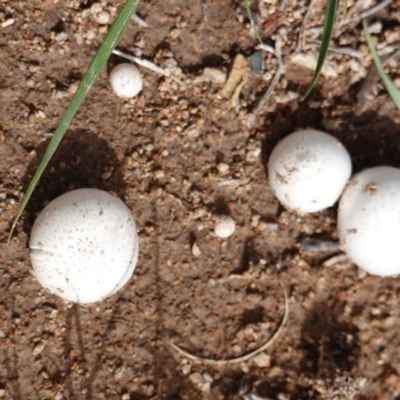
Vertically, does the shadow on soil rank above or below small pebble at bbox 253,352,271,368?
above

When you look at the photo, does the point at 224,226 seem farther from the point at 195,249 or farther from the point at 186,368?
the point at 186,368

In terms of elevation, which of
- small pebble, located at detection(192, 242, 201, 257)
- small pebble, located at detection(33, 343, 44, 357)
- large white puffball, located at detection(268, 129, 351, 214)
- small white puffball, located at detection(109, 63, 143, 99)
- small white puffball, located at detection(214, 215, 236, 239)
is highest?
small white puffball, located at detection(109, 63, 143, 99)

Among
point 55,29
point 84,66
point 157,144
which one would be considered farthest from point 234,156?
point 55,29

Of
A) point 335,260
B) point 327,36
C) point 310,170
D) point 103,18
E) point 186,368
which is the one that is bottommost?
point 186,368

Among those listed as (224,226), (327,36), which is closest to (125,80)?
(224,226)

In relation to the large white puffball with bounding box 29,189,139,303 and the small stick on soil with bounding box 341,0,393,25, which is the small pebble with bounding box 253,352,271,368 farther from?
the small stick on soil with bounding box 341,0,393,25

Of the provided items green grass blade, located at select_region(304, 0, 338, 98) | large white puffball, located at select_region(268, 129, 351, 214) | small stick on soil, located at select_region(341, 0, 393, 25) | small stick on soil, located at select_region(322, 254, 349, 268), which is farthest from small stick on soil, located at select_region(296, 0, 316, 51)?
small stick on soil, located at select_region(322, 254, 349, 268)
